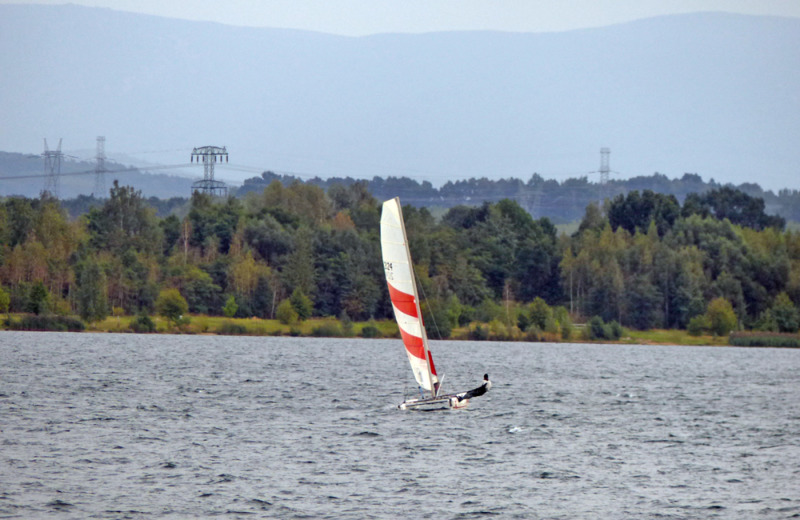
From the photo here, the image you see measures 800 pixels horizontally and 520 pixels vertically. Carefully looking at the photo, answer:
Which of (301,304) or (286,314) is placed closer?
(286,314)

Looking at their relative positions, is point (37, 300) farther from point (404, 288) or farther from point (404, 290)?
point (404, 288)

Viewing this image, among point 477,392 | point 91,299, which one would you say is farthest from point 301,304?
point 477,392

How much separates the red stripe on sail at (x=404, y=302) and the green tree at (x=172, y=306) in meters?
134

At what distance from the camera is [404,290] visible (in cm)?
6016

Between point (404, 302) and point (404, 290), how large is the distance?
0.76m

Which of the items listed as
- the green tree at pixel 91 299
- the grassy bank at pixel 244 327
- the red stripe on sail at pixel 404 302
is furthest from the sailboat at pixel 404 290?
the grassy bank at pixel 244 327

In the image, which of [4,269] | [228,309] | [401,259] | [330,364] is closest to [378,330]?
[228,309]

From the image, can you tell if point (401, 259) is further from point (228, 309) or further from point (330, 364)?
point (228, 309)

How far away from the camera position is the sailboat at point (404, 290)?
58.4 m

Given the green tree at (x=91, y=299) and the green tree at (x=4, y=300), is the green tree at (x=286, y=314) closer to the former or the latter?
the green tree at (x=91, y=299)

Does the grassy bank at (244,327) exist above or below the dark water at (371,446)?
above

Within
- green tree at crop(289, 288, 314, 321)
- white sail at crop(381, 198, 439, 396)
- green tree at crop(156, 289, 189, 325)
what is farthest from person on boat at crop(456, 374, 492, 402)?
green tree at crop(289, 288, 314, 321)

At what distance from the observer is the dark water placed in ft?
134

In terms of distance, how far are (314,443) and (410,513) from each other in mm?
16117
